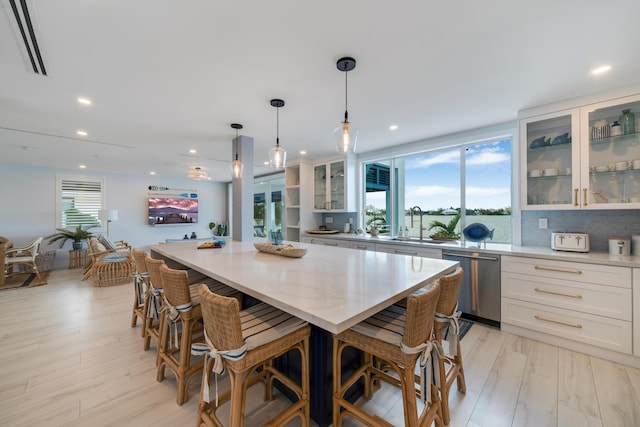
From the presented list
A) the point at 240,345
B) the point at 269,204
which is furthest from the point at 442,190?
the point at 269,204

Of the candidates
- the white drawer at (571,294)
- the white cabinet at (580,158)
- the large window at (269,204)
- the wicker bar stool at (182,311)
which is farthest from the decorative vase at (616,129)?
the large window at (269,204)

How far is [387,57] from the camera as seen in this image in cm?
172

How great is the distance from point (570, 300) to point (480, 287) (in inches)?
27.8

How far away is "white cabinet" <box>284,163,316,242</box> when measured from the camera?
489 centimetres

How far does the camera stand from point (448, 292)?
1356 mm

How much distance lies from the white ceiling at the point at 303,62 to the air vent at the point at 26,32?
0.04 metres

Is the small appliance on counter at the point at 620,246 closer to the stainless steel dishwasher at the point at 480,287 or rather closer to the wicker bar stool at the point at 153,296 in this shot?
the stainless steel dishwasher at the point at 480,287

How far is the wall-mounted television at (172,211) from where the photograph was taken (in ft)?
22.8

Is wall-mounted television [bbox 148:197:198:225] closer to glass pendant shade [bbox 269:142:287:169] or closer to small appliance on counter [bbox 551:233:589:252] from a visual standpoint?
glass pendant shade [bbox 269:142:287:169]

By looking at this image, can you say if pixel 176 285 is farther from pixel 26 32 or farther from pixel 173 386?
pixel 26 32

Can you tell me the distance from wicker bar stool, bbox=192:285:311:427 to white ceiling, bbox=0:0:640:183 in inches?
59.8

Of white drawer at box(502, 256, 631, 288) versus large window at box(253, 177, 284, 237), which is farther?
large window at box(253, 177, 284, 237)

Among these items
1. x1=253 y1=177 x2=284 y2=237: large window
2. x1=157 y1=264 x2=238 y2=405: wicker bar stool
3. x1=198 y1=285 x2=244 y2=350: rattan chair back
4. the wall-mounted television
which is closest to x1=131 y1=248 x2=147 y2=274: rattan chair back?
x1=157 y1=264 x2=238 y2=405: wicker bar stool

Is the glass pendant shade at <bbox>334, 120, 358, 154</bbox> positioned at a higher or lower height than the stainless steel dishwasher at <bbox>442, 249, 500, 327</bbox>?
higher
